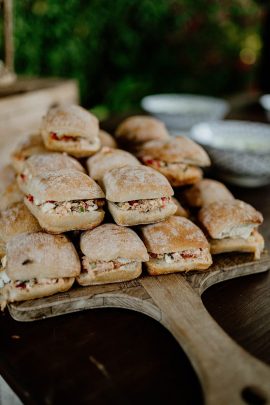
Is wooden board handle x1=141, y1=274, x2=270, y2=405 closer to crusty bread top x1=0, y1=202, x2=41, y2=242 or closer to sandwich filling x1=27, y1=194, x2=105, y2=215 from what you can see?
sandwich filling x1=27, y1=194, x2=105, y2=215

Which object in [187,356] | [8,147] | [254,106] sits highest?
[187,356]

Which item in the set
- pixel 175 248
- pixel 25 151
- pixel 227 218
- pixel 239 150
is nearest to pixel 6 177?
pixel 25 151

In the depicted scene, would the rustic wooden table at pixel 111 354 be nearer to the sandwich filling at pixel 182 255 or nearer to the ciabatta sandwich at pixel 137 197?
the sandwich filling at pixel 182 255

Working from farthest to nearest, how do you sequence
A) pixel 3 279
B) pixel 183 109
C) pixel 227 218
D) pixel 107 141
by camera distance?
pixel 183 109
pixel 107 141
pixel 227 218
pixel 3 279

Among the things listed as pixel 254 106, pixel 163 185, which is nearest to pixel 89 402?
pixel 163 185

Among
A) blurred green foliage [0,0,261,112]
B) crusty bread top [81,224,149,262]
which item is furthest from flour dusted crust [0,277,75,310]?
blurred green foliage [0,0,261,112]

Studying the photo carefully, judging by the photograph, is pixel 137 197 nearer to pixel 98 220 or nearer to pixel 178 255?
pixel 98 220

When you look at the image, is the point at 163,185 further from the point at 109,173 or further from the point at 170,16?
the point at 170,16
